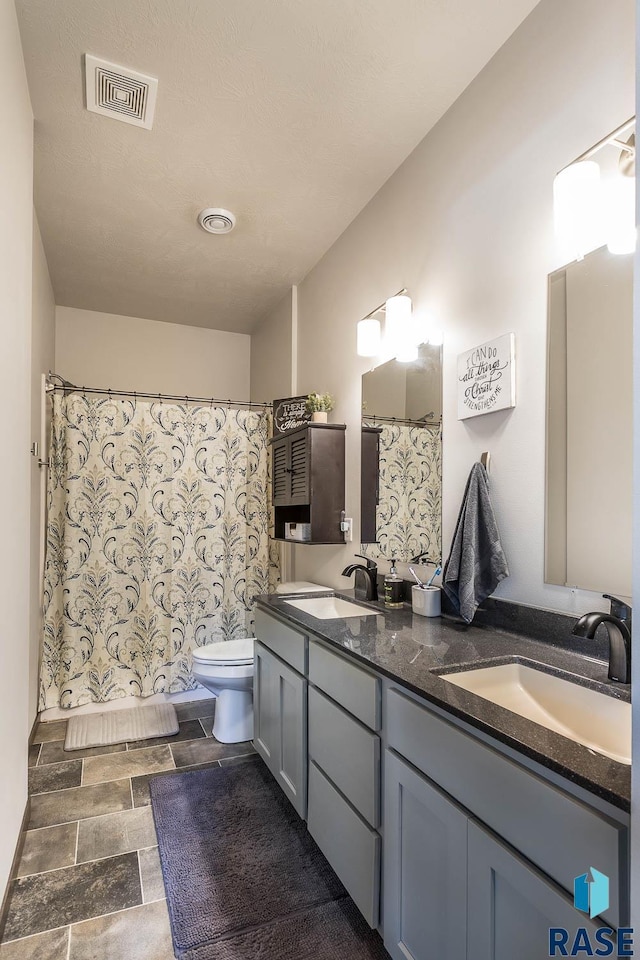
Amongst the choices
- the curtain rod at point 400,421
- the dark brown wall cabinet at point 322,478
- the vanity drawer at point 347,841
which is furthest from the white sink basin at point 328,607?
the curtain rod at point 400,421

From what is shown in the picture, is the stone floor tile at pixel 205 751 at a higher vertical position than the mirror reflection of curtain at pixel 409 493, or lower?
lower

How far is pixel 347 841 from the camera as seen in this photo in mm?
1519

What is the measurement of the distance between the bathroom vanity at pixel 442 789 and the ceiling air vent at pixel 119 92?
2.04m

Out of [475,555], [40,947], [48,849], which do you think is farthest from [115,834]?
[475,555]

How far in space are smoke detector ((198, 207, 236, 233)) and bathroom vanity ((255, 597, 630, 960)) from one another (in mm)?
2070

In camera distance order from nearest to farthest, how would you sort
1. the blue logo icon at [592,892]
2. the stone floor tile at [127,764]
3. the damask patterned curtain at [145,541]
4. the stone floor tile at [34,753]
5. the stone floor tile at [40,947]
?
the blue logo icon at [592,892], the stone floor tile at [40,947], the stone floor tile at [127,764], the stone floor tile at [34,753], the damask patterned curtain at [145,541]

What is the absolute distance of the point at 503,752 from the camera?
3.12ft

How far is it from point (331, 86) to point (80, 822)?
2.97 meters

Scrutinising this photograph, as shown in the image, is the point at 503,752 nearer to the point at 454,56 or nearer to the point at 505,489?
the point at 505,489

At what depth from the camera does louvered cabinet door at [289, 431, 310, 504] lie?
9.48 feet

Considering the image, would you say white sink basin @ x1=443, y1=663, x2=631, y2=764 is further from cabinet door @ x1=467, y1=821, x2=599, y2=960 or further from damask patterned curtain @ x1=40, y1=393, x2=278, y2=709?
Result: damask patterned curtain @ x1=40, y1=393, x2=278, y2=709

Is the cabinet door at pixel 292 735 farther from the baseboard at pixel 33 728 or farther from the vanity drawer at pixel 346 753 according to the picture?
the baseboard at pixel 33 728

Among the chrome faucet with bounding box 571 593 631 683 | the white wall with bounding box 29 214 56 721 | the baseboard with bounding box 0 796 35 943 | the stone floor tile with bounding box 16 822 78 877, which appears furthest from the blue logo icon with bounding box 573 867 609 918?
the white wall with bounding box 29 214 56 721

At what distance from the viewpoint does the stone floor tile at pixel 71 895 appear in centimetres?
156
